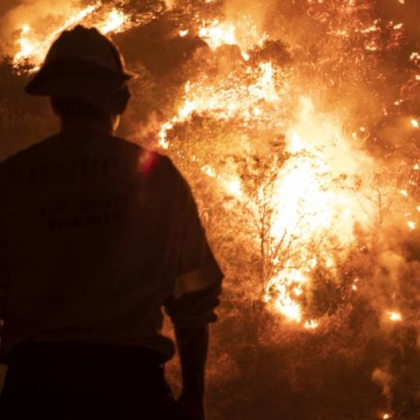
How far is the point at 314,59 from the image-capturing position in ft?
42.3

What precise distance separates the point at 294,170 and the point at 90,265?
25.4 feet

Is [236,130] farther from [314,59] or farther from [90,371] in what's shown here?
[90,371]

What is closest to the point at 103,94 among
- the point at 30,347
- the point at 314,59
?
the point at 30,347

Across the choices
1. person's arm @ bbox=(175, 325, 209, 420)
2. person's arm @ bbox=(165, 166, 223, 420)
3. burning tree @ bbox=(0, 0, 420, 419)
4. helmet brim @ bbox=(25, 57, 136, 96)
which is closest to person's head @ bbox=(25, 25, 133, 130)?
helmet brim @ bbox=(25, 57, 136, 96)

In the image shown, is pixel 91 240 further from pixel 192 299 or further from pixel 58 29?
pixel 58 29

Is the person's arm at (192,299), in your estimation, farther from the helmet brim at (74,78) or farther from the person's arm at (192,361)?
the helmet brim at (74,78)

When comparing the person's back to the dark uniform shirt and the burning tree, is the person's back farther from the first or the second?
the burning tree

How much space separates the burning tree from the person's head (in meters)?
6.04

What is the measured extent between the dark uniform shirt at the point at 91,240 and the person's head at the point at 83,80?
84 millimetres

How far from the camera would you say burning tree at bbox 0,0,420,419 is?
27.4ft

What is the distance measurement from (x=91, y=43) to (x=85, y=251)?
75cm

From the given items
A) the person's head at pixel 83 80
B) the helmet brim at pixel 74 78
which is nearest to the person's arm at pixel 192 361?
the person's head at pixel 83 80

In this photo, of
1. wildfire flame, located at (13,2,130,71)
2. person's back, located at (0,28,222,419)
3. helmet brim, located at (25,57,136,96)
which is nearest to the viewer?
person's back, located at (0,28,222,419)

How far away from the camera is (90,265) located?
192 cm
